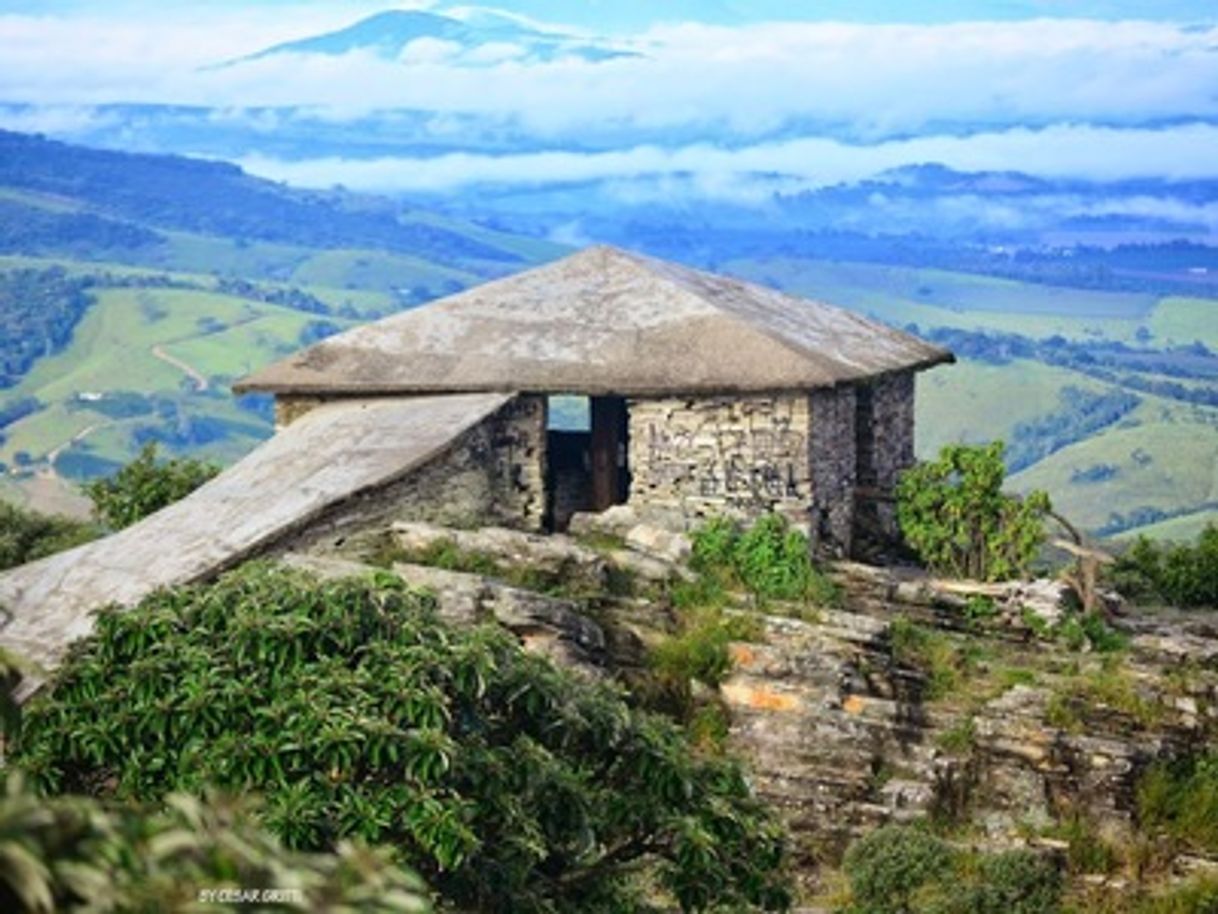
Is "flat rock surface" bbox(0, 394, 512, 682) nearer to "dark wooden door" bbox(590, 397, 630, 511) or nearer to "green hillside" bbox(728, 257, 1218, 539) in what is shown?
"dark wooden door" bbox(590, 397, 630, 511)

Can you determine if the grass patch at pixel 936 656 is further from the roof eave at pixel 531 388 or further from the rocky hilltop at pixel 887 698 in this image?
the roof eave at pixel 531 388

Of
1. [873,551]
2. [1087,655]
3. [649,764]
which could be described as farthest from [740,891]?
[873,551]

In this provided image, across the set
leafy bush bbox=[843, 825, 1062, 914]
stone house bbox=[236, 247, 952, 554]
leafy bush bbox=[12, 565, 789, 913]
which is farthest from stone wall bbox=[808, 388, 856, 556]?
leafy bush bbox=[12, 565, 789, 913]

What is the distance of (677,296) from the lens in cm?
2444

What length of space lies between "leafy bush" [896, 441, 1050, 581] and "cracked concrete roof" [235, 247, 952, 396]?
4.42 feet

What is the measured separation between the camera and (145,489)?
2661cm

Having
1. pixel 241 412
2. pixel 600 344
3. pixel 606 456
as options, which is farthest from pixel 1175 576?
pixel 241 412

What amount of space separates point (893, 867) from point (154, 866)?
38.1ft

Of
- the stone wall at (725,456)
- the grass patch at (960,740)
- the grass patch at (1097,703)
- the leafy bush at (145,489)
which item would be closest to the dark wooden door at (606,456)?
the stone wall at (725,456)

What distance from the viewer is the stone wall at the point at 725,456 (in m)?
22.6

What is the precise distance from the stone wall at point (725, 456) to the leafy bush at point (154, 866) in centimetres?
1599

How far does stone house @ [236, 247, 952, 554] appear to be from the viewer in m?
22.6

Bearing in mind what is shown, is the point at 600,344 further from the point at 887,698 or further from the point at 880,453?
the point at 887,698

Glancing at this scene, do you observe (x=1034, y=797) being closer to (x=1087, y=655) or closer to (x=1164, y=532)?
(x=1087, y=655)
